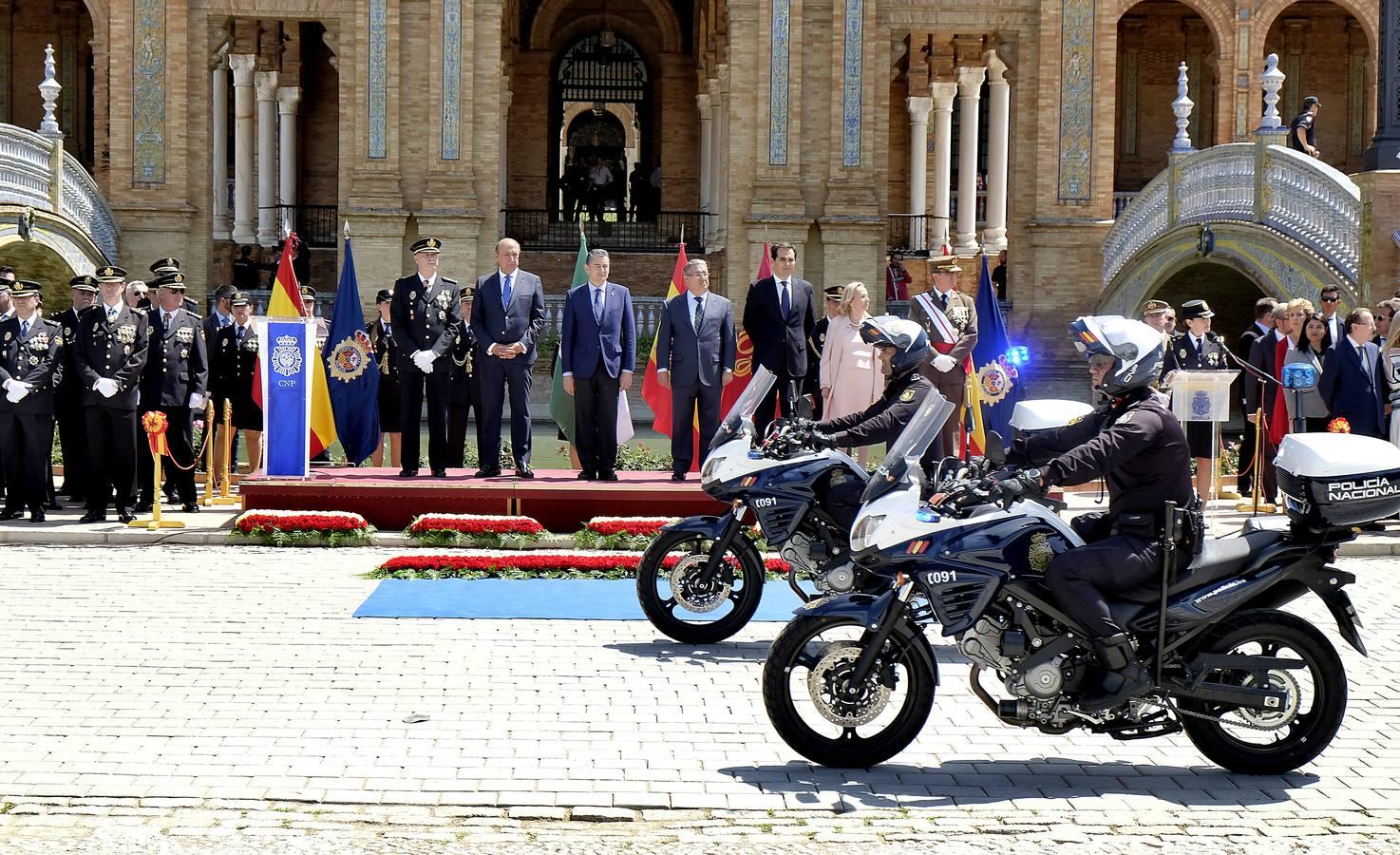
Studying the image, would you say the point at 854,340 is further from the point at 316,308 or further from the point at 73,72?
the point at 73,72

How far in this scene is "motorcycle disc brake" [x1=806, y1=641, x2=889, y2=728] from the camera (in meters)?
7.04

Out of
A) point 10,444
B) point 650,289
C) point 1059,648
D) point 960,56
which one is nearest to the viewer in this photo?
point 1059,648

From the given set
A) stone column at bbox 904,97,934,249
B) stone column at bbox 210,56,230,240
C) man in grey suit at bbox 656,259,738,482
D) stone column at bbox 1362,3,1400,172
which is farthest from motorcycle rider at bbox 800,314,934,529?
stone column at bbox 904,97,934,249

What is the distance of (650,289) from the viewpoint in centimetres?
3394

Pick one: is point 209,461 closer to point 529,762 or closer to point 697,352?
point 697,352

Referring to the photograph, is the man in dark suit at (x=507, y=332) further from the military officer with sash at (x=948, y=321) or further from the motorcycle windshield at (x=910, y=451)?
the motorcycle windshield at (x=910, y=451)

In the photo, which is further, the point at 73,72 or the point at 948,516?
the point at 73,72

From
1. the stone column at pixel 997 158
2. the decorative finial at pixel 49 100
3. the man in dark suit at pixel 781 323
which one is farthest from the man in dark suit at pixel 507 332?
the stone column at pixel 997 158

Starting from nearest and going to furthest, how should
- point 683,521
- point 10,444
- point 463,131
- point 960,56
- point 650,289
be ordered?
point 683,521
point 10,444
point 463,131
point 650,289
point 960,56

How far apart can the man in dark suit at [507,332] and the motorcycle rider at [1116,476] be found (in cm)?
742

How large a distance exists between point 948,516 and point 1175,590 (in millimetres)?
923

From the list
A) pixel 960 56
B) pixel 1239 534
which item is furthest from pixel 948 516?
pixel 960 56

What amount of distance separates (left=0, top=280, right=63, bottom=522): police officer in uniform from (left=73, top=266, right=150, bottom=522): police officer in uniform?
291 mm

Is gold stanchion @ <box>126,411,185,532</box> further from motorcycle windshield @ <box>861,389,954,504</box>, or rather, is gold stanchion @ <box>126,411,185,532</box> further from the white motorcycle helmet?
the white motorcycle helmet
